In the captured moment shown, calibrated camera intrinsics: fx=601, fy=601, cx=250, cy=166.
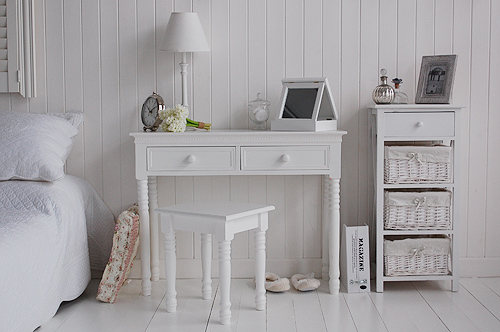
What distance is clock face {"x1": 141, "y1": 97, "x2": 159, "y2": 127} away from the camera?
120 inches

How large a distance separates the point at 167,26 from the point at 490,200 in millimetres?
1981

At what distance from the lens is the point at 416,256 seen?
302 centimetres

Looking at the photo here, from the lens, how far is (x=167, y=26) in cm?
308

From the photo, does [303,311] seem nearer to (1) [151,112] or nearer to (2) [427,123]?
(2) [427,123]

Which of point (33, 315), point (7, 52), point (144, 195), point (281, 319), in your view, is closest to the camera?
point (33, 315)

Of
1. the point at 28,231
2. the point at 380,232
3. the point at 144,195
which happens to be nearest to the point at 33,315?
the point at 28,231

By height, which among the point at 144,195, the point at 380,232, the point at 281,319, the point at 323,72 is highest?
the point at 323,72

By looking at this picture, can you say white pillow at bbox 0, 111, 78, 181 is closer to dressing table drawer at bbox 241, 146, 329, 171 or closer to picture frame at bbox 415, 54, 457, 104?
dressing table drawer at bbox 241, 146, 329, 171

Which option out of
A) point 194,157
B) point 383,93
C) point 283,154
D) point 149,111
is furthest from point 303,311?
point 149,111

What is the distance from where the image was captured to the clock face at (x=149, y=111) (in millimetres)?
3053

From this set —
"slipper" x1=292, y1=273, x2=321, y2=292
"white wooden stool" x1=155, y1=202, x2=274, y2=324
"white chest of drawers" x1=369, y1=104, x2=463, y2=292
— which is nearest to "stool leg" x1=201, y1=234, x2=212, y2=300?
"white wooden stool" x1=155, y1=202, x2=274, y2=324

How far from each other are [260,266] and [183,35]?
1.22 m

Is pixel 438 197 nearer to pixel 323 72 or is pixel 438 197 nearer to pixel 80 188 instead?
pixel 323 72

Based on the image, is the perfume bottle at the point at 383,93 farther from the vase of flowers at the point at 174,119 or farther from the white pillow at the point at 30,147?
the white pillow at the point at 30,147
